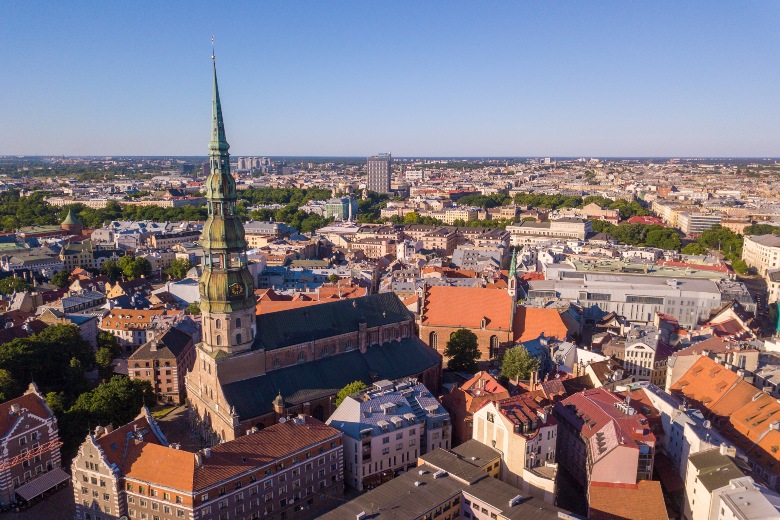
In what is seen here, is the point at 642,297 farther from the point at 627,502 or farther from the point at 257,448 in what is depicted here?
the point at 257,448

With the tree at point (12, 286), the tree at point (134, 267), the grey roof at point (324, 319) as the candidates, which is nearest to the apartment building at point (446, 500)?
the grey roof at point (324, 319)

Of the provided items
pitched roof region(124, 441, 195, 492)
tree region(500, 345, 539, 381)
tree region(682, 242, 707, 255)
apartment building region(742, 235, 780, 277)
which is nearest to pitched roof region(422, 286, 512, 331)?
tree region(500, 345, 539, 381)

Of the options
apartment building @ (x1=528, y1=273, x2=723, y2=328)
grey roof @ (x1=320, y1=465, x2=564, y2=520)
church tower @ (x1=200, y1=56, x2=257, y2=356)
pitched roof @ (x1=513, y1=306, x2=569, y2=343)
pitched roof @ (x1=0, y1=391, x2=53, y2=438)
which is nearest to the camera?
grey roof @ (x1=320, y1=465, x2=564, y2=520)

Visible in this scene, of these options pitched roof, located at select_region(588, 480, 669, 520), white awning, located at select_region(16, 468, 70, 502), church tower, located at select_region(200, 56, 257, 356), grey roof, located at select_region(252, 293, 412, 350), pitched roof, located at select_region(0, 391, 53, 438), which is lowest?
white awning, located at select_region(16, 468, 70, 502)

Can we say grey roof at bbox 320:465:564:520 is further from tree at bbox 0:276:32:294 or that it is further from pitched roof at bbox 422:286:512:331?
tree at bbox 0:276:32:294

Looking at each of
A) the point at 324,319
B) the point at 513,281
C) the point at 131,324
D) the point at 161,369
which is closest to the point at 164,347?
the point at 161,369

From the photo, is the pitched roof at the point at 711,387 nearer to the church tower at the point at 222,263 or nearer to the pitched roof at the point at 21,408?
the church tower at the point at 222,263

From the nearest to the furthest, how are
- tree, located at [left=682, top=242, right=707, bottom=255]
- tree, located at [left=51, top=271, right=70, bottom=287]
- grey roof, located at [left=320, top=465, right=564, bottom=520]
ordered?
grey roof, located at [left=320, top=465, right=564, bottom=520] < tree, located at [left=51, top=271, right=70, bottom=287] < tree, located at [left=682, top=242, right=707, bottom=255]

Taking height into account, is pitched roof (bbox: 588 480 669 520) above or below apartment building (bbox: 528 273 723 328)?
below

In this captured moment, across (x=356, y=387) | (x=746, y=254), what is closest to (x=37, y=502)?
(x=356, y=387)
